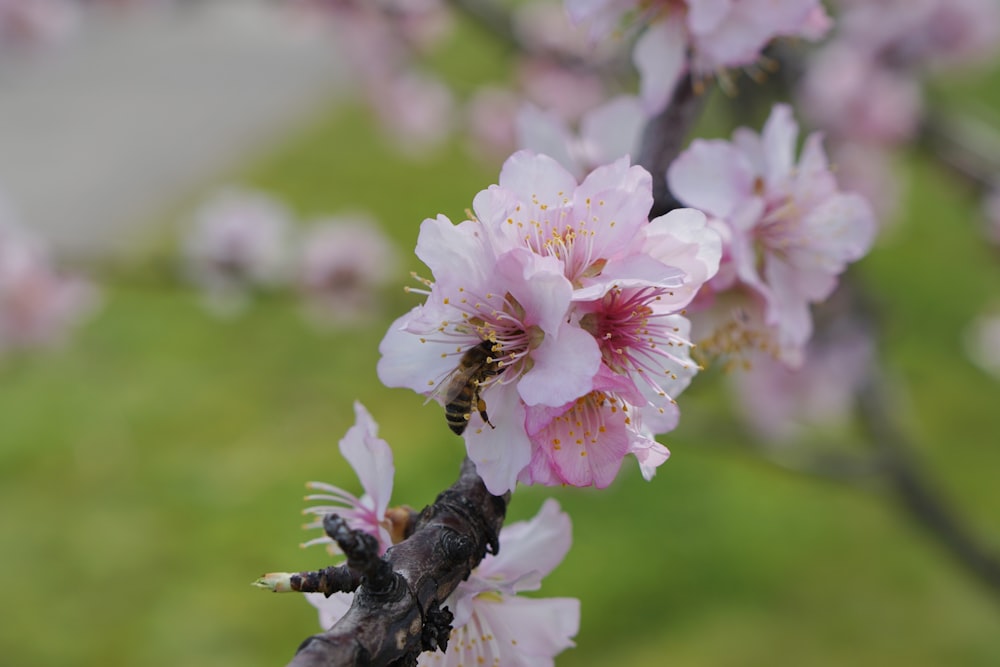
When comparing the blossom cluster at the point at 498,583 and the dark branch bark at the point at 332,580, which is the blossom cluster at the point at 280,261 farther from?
the dark branch bark at the point at 332,580

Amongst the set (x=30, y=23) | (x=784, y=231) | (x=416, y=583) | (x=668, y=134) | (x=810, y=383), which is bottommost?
(x=416, y=583)

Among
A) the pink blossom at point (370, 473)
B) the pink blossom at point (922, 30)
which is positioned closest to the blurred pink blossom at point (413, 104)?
the pink blossom at point (922, 30)

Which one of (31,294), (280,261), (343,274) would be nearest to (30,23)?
(31,294)

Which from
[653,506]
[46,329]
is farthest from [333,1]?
[653,506]

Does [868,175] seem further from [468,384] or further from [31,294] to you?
[468,384]

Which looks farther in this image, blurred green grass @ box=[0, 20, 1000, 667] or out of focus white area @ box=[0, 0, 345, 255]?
out of focus white area @ box=[0, 0, 345, 255]

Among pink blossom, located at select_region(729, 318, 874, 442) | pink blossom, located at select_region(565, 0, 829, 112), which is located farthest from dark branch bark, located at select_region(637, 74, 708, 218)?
pink blossom, located at select_region(729, 318, 874, 442)

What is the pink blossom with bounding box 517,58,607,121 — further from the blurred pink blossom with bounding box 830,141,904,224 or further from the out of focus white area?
the out of focus white area
